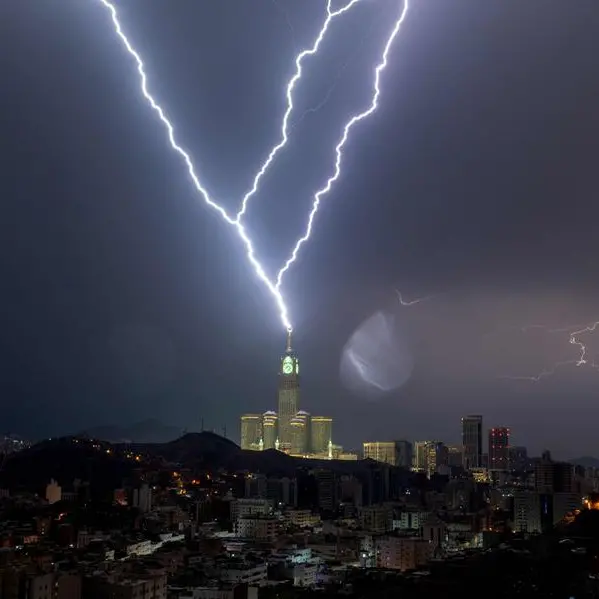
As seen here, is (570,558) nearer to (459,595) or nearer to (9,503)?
(459,595)

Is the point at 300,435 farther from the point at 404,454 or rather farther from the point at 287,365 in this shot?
the point at 404,454

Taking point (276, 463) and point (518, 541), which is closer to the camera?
point (518, 541)

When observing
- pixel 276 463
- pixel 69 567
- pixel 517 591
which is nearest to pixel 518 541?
pixel 517 591

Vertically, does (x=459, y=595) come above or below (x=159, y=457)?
below

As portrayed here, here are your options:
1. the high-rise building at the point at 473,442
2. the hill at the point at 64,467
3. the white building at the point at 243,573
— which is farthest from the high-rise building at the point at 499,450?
the white building at the point at 243,573

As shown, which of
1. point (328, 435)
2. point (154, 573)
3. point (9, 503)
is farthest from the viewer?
point (328, 435)

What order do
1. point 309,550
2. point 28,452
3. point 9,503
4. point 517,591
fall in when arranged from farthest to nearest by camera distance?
point 28,452 → point 9,503 → point 309,550 → point 517,591

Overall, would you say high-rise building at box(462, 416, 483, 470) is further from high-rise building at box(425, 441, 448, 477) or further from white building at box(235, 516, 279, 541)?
white building at box(235, 516, 279, 541)
